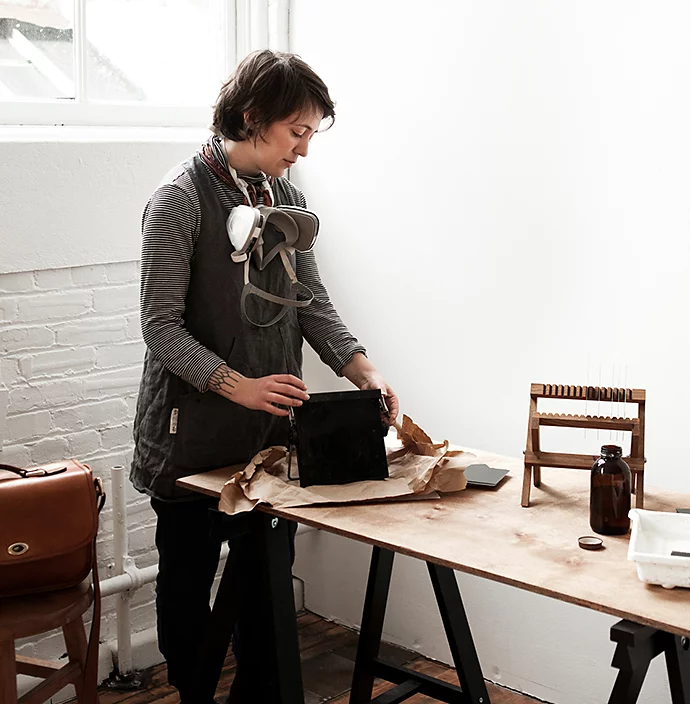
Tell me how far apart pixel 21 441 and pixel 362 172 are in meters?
1.26

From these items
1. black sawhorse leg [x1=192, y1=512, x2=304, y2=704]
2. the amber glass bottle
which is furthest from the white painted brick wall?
the amber glass bottle

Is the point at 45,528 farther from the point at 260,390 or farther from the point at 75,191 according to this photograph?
the point at 75,191

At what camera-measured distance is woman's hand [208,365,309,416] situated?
214 cm

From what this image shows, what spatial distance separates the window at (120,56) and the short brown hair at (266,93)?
2.75 feet

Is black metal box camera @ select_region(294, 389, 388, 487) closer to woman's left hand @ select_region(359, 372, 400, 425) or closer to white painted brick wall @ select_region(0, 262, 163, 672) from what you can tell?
woman's left hand @ select_region(359, 372, 400, 425)

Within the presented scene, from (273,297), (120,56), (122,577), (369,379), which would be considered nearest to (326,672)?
(122,577)

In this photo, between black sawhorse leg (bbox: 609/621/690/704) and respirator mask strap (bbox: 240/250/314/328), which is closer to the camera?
black sawhorse leg (bbox: 609/621/690/704)

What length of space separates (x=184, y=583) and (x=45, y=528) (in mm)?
387

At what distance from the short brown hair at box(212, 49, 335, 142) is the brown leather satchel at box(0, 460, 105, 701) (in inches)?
32.7

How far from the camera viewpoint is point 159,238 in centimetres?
216

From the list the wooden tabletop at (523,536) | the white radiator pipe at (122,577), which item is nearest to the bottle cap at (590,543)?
the wooden tabletop at (523,536)

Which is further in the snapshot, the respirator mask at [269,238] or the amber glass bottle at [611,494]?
the respirator mask at [269,238]

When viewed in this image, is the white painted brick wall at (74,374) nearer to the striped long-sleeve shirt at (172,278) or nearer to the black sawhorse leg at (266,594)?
the striped long-sleeve shirt at (172,278)

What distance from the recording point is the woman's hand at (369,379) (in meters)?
2.35
